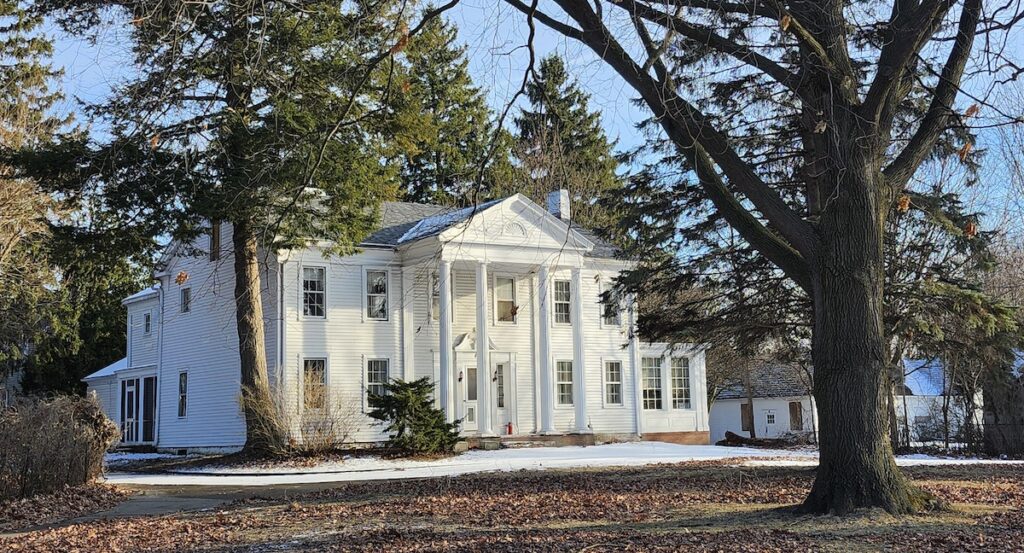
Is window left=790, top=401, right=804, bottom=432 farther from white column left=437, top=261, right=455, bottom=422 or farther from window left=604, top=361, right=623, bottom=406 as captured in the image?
white column left=437, top=261, right=455, bottom=422

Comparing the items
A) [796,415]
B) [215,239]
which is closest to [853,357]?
[215,239]

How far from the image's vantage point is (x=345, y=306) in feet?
90.5

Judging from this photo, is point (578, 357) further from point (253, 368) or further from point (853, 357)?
point (853, 357)

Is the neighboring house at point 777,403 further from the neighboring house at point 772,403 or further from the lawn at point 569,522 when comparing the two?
the lawn at point 569,522

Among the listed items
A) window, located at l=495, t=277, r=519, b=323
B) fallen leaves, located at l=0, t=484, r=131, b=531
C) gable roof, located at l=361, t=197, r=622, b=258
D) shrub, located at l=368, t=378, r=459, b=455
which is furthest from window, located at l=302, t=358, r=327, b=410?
fallen leaves, located at l=0, t=484, r=131, b=531

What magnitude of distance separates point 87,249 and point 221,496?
32.3 feet

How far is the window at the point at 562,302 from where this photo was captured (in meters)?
30.9

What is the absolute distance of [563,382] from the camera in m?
30.5

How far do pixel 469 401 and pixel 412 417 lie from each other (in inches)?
213

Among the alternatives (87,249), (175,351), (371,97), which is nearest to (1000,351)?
(371,97)

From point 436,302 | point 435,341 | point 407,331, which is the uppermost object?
point 436,302

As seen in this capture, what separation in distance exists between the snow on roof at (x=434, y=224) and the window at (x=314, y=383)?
4249 millimetres

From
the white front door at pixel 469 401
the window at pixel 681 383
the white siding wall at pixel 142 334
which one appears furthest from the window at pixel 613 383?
the white siding wall at pixel 142 334

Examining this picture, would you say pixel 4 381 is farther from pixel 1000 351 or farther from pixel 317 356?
pixel 1000 351
